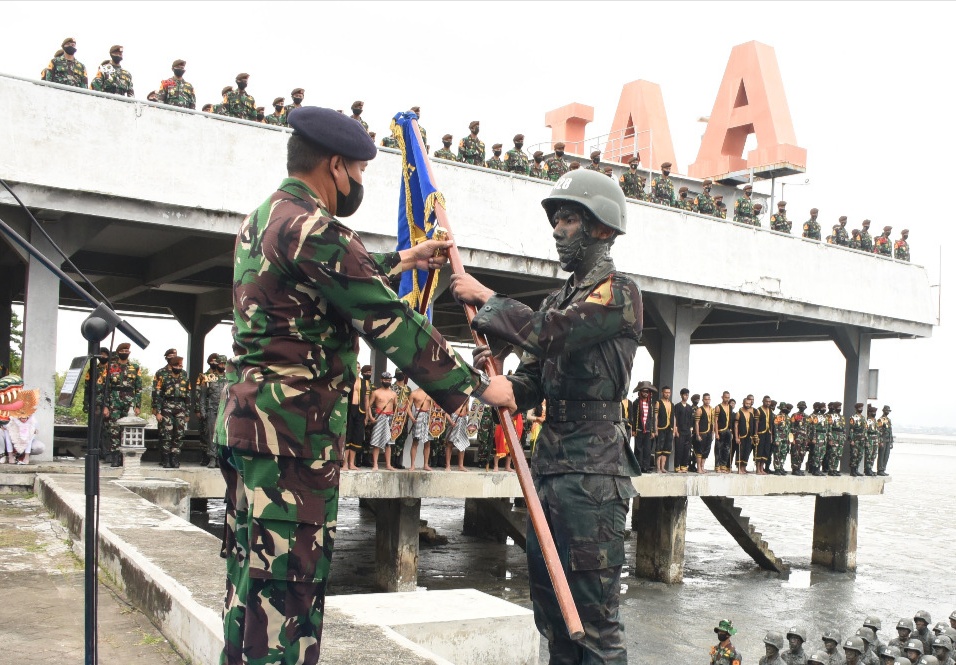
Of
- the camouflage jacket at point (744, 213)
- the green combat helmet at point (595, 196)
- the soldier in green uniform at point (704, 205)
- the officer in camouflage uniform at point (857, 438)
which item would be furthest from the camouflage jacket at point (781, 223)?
the green combat helmet at point (595, 196)

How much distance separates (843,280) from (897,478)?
5974 centimetres

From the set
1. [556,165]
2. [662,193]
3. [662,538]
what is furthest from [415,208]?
[662,538]

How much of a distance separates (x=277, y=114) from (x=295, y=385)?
1249 cm

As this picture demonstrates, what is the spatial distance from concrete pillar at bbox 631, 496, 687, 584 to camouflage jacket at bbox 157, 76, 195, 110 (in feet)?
36.7

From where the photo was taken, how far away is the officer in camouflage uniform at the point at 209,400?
42.2 ft

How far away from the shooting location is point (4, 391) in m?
11.8

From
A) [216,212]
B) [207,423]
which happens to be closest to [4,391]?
[207,423]

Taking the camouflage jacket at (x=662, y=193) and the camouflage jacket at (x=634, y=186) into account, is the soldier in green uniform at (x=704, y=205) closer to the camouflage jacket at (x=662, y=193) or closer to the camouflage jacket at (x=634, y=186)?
the camouflage jacket at (x=662, y=193)

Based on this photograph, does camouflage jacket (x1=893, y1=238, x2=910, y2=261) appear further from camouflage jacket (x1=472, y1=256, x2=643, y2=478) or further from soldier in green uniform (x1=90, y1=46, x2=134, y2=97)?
camouflage jacket (x1=472, y1=256, x2=643, y2=478)

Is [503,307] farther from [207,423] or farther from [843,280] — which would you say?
[843,280]

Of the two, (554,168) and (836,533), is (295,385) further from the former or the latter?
(836,533)

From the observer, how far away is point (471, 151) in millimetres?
15922

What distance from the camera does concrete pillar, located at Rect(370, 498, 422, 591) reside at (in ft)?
50.4

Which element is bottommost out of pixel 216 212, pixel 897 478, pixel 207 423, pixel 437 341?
pixel 897 478
